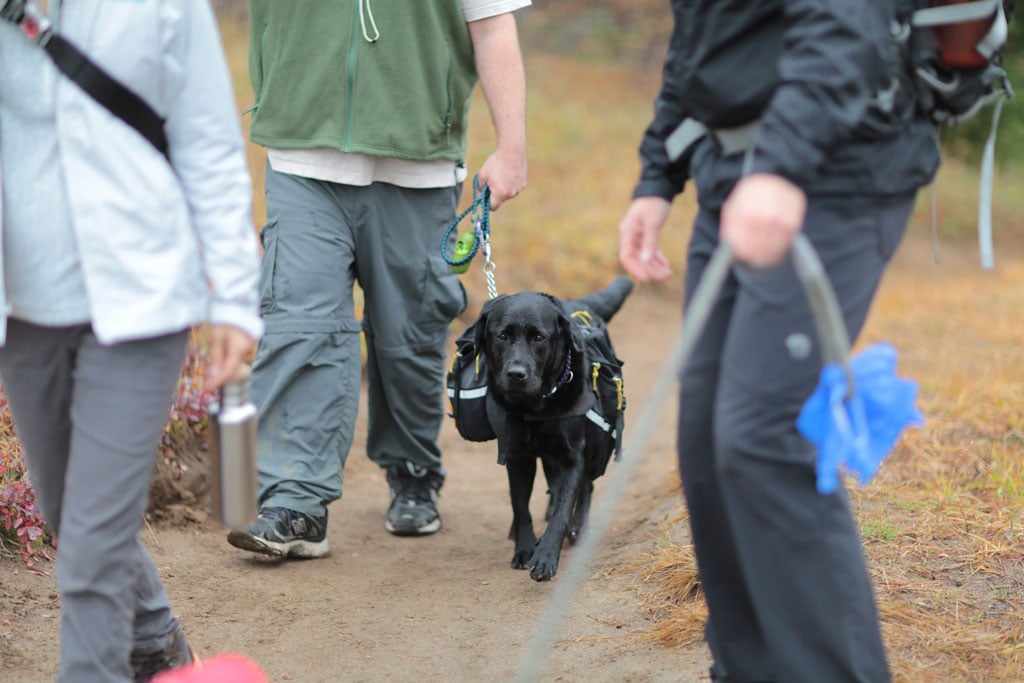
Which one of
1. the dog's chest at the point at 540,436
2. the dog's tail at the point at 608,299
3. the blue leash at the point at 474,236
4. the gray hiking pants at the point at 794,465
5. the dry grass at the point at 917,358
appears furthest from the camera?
the dog's tail at the point at 608,299

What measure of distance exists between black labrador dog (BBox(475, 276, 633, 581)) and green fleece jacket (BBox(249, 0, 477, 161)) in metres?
0.68

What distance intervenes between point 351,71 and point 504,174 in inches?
23.8

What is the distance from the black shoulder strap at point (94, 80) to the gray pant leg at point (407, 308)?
1925mm

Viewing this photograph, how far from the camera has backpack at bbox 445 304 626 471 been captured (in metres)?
4.29

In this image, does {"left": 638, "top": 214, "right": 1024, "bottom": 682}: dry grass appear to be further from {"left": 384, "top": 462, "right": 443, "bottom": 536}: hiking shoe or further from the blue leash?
the blue leash

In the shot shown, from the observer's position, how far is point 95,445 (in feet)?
7.07

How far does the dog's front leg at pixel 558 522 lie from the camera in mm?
3975

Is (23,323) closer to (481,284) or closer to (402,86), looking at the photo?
(402,86)

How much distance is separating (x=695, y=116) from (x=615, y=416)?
7.15 ft

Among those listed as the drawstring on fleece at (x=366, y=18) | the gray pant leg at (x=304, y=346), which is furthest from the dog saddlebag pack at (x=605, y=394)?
the drawstring on fleece at (x=366, y=18)

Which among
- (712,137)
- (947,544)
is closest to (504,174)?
(712,137)

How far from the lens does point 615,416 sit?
4.34m

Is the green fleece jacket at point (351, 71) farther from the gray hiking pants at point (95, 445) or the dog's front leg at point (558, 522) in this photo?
the gray hiking pants at point (95, 445)

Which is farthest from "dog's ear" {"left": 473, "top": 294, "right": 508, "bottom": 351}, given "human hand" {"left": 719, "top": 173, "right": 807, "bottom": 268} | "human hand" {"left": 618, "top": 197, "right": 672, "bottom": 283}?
"human hand" {"left": 719, "top": 173, "right": 807, "bottom": 268}
